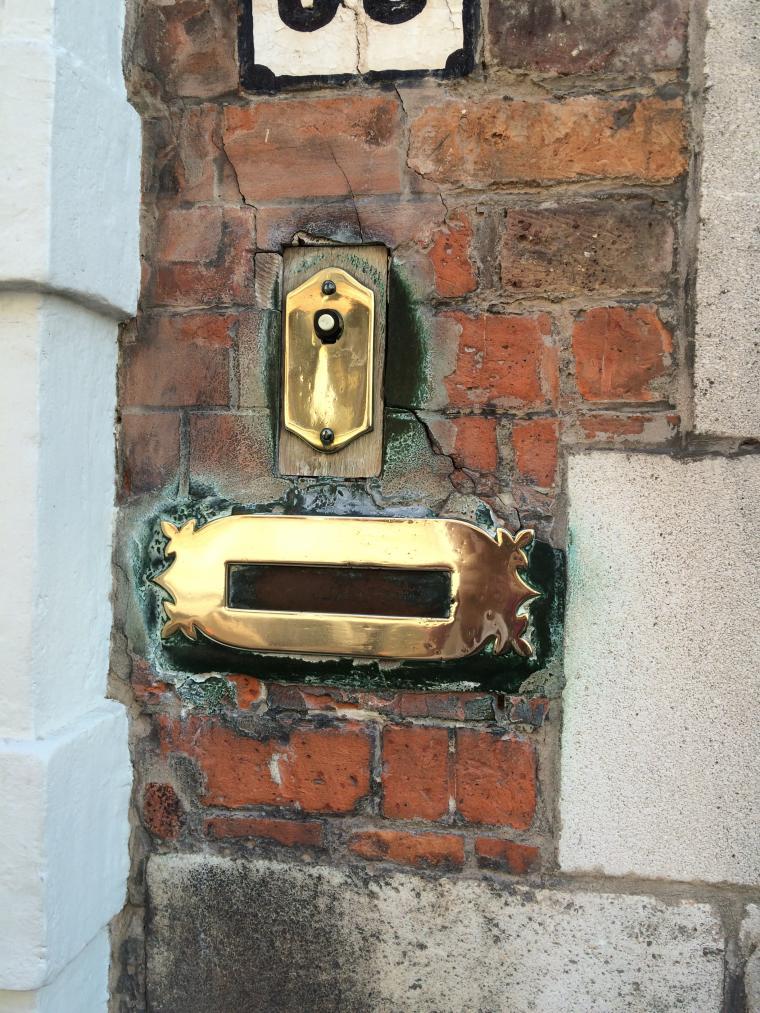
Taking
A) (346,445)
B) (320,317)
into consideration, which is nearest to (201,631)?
A: (346,445)

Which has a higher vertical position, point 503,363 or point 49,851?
point 503,363

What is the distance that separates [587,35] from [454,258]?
335mm

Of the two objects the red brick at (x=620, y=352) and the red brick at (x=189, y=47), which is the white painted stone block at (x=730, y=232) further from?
the red brick at (x=189, y=47)

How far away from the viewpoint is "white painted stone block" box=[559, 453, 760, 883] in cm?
106

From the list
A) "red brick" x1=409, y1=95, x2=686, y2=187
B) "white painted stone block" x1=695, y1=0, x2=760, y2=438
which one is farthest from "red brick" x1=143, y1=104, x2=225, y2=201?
"white painted stone block" x1=695, y1=0, x2=760, y2=438

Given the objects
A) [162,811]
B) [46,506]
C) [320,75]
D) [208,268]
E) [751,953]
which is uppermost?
[320,75]

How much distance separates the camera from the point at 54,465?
1.07 meters

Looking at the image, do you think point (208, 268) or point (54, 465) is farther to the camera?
point (208, 268)

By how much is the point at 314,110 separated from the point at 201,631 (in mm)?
751

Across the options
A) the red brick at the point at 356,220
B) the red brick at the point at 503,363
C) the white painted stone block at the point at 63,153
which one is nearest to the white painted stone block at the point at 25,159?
the white painted stone block at the point at 63,153

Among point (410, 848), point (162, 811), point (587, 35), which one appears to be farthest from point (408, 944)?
point (587, 35)

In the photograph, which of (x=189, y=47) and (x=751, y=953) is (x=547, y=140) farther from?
(x=751, y=953)

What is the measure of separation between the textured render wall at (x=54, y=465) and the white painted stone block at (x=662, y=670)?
670 mm

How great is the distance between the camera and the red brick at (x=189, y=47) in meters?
1.16
